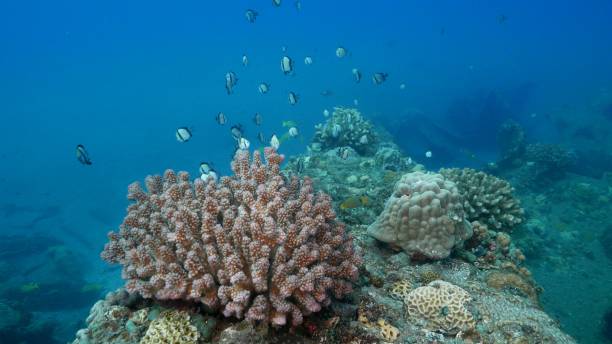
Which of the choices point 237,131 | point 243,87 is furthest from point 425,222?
point 243,87

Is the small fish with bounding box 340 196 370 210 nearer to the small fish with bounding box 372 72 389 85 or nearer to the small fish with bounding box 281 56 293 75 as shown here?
the small fish with bounding box 281 56 293 75

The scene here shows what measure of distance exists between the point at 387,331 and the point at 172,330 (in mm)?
2254

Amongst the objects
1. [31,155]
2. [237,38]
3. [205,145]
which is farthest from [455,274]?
[237,38]

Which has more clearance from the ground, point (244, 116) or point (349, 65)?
point (349, 65)

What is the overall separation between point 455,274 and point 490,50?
109 m

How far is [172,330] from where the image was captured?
328 cm

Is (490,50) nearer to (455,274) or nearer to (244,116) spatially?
(244,116)

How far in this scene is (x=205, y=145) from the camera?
190ft

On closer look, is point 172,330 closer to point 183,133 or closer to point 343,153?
point 183,133

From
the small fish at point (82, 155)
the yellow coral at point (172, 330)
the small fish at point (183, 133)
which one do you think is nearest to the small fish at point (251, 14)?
the small fish at point (183, 133)

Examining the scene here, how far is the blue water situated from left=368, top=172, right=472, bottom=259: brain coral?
17.4 meters

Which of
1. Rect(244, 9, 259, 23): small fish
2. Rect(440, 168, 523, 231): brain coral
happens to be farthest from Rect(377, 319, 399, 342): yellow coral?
Rect(244, 9, 259, 23): small fish

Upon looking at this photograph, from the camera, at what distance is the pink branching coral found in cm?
320

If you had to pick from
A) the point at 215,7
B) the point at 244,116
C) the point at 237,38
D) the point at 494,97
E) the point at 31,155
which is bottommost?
the point at 494,97
